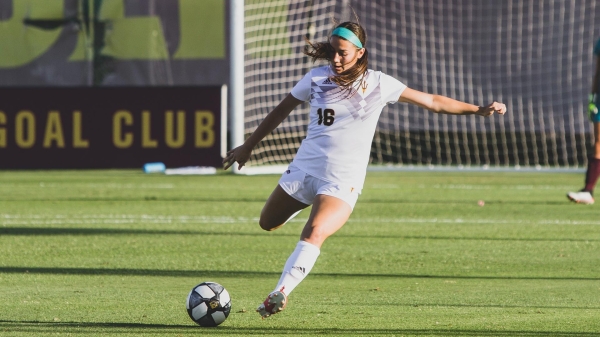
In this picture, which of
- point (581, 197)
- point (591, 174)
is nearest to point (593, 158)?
point (591, 174)

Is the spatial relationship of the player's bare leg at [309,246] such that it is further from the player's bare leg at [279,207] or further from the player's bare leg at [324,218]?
the player's bare leg at [279,207]

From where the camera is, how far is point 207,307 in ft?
20.0

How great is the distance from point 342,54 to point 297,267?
1.31 meters

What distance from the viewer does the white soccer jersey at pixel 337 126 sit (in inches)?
254

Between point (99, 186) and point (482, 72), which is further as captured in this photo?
point (482, 72)

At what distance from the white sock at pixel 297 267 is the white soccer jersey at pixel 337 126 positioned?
52 cm

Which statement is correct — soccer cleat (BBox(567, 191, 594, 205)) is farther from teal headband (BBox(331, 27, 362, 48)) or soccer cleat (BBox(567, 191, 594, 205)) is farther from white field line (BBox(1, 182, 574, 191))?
teal headband (BBox(331, 27, 362, 48))

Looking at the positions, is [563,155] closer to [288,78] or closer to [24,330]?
[288,78]

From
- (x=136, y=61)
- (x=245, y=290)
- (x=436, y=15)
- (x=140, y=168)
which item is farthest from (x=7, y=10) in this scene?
(x=245, y=290)

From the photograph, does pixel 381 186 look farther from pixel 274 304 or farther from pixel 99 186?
pixel 274 304

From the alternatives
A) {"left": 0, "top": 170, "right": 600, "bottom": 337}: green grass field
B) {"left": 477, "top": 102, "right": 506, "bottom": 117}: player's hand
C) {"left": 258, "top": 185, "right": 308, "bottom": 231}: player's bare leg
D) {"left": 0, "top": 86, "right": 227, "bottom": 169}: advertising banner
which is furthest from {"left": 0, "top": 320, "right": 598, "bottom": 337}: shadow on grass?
{"left": 0, "top": 86, "right": 227, "bottom": 169}: advertising banner

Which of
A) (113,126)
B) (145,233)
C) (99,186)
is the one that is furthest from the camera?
(113,126)

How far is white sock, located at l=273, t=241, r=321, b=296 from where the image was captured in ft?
19.5

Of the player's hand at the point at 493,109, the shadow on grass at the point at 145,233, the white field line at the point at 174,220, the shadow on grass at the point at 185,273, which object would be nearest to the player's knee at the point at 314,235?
the player's hand at the point at 493,109
